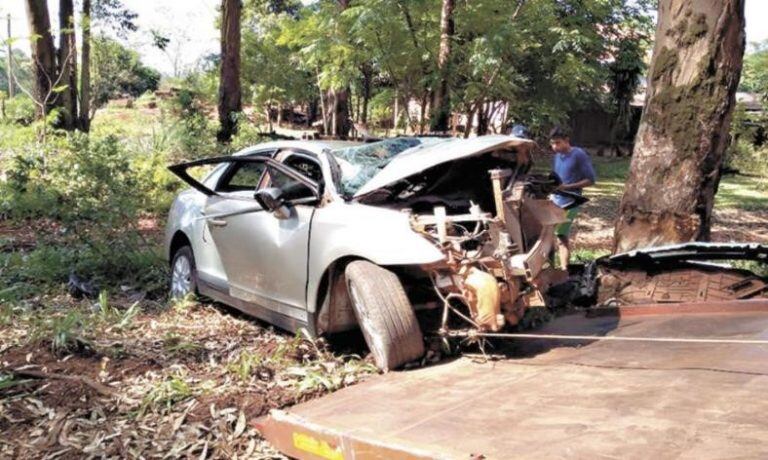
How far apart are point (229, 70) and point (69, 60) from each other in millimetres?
4416

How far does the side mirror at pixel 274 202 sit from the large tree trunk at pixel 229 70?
12032 mm

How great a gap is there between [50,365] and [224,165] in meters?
2.67

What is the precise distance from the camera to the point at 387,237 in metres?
4.26

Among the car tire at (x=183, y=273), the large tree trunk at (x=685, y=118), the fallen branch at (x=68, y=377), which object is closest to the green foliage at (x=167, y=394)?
the fallen branch at (x=68, y=377)

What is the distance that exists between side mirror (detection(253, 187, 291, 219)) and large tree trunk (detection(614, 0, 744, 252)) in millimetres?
3406

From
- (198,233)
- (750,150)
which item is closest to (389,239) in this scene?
(198,233)

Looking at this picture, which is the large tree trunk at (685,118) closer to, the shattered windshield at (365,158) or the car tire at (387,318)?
the shattered windshield at (365,158)

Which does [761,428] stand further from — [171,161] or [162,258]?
[171,161]

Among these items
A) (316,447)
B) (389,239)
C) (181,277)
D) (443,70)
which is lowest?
(181,277)

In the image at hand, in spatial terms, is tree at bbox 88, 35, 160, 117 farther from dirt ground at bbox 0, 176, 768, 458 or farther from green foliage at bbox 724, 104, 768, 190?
green foliage at bbox 724, 104, 768, 190

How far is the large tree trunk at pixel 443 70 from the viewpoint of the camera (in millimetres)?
12648

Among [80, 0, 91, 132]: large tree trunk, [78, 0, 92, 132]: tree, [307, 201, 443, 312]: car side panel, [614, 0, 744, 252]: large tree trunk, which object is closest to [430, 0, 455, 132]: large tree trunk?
[614, 0, 744, 252]: large tree trunk

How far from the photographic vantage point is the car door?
488 centimetres

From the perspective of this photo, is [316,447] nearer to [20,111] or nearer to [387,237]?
[387,237]
